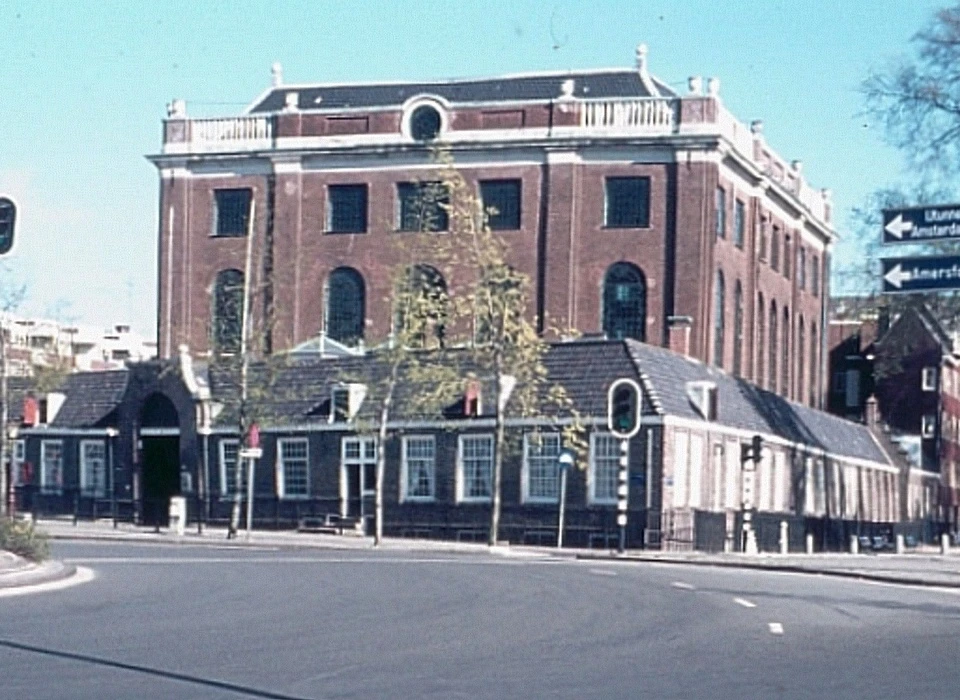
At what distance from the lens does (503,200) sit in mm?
76875

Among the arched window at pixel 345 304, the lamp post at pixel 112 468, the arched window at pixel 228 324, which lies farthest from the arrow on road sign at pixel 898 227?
the arched window at pixel 345 304

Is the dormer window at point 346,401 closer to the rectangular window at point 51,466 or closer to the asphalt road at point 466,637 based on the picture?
the rectangular window at point 51,466

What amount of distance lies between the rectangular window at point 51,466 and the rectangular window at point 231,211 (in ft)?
52.9

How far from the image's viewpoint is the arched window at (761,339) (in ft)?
273

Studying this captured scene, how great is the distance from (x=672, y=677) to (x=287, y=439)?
44.6m

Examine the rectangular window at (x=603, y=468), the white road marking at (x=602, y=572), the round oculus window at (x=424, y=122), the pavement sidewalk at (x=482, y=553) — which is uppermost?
the round oculus window at (x=424, y=122)

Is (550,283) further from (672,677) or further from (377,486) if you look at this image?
(672,677)

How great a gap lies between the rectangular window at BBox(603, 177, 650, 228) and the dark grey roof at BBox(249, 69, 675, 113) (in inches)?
170

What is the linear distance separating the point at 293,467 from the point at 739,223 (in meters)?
27.0

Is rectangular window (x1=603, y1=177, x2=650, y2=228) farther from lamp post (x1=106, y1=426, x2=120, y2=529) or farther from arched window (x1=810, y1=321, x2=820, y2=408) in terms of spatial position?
arched window (x1=810, y1=321, x2=820, y2=408)

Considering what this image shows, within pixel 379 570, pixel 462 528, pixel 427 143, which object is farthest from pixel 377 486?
pixel 427 143

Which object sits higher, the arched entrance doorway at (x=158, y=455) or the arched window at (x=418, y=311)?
the arched window at (x=418, y=311)

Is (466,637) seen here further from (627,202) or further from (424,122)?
(424,122)

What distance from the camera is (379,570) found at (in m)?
32.8
